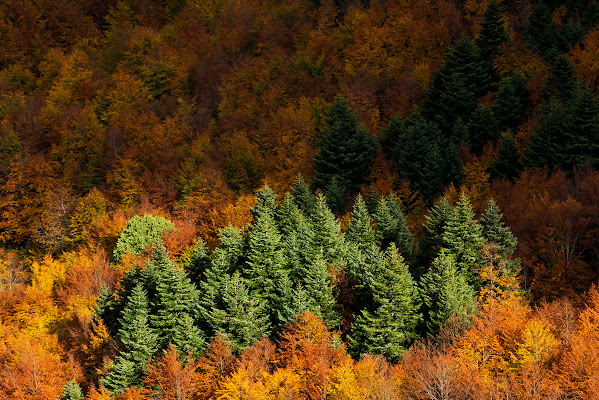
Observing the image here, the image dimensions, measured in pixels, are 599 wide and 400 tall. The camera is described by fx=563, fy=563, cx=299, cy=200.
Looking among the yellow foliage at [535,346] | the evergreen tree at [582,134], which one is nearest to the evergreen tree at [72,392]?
the yellow foliage at [535,346]

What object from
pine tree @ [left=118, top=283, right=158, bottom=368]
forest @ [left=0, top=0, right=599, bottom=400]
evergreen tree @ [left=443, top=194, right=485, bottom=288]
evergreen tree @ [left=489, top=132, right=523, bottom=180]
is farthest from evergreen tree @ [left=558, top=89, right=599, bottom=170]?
pine tree @ [left=118, top=283, right=158, bottom=368]

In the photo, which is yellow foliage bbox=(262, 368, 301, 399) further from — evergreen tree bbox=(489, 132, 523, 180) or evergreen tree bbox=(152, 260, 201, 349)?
evergreen tree bbox=(489, 132, 523, 180)

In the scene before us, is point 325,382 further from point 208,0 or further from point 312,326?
point 208,0

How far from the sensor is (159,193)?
7725 cm

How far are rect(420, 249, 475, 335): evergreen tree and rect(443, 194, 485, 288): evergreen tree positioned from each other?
1.91m

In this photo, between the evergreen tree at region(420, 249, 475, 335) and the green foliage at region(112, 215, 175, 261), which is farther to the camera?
the green foliage at region(112, 215, 175, 261)

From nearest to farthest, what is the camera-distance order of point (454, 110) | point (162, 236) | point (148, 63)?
1. point (162, 236)
2. point (454, 110)
3. point (148, 63)

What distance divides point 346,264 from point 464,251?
9.54 m

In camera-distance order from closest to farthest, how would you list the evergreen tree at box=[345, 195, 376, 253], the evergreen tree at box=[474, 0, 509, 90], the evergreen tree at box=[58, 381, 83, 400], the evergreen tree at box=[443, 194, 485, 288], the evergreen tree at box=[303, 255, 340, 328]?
1. the evergreen tree at box=[303, 255, 340, 328]
2. the evergreen tree at box=[58, 381, 83, 400]
3. the evergreen tree at box=[443, 194, 485, 288]
4. the evergreen tree at box=[345, 195, 376, 253]
5. the evergreen tree at box=[474, 0, 509, 90]

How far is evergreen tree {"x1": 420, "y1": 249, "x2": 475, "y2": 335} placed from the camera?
39469mm

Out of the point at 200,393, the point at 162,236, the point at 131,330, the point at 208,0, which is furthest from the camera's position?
the point at 208,0

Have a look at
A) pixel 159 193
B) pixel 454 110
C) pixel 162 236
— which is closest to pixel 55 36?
pixel 159 193

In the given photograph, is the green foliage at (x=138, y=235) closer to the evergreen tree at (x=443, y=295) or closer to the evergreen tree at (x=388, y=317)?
the evergreen tree at (x=388, y=317)

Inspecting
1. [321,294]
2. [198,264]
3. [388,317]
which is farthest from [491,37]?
[198,264]
